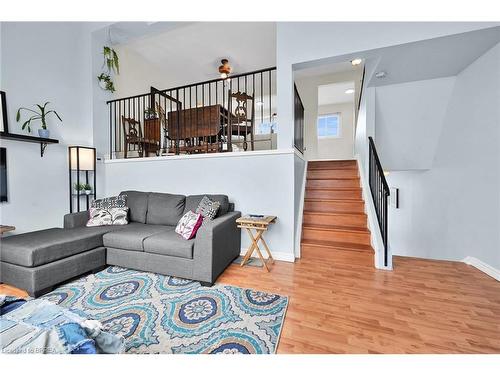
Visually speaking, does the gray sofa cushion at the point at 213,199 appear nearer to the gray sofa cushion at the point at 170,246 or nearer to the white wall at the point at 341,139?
the gray sofa cushion at the point at 170,246

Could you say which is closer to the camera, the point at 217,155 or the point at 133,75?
the point at 217,155

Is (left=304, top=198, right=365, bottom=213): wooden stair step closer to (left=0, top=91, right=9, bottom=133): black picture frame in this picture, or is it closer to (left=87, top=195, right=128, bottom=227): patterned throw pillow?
(left=87, top=195, right=128, bottom=227): patterned throw pillow

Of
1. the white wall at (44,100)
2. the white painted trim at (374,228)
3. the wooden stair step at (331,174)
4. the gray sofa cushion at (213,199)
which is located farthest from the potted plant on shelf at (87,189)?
the white painted trim at (374,228)

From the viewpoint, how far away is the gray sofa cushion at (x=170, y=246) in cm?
222

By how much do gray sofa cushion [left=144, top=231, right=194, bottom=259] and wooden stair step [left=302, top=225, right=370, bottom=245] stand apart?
1.78m

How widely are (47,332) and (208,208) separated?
1923 millimetres

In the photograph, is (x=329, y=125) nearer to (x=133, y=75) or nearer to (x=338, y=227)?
(x=338, y=227)

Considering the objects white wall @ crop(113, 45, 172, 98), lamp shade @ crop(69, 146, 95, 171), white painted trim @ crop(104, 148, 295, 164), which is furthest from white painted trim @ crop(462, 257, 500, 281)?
white wall @ crop(113, 45, 172, 98)

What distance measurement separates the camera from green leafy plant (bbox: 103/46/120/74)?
13.2 feet

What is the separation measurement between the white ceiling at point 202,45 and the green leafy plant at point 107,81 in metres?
0.79

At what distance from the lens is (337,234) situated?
3172 mm

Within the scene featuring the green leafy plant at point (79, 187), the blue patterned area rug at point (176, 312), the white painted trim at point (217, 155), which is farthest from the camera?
the green leafy plant at point (79, 187)

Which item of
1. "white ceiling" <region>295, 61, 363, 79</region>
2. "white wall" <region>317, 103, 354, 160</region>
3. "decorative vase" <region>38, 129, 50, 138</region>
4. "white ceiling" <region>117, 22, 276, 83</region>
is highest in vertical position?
"white ceiling" <region>117, 22, 276, 83</region>

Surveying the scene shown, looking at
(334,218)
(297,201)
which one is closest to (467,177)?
(334,218)
